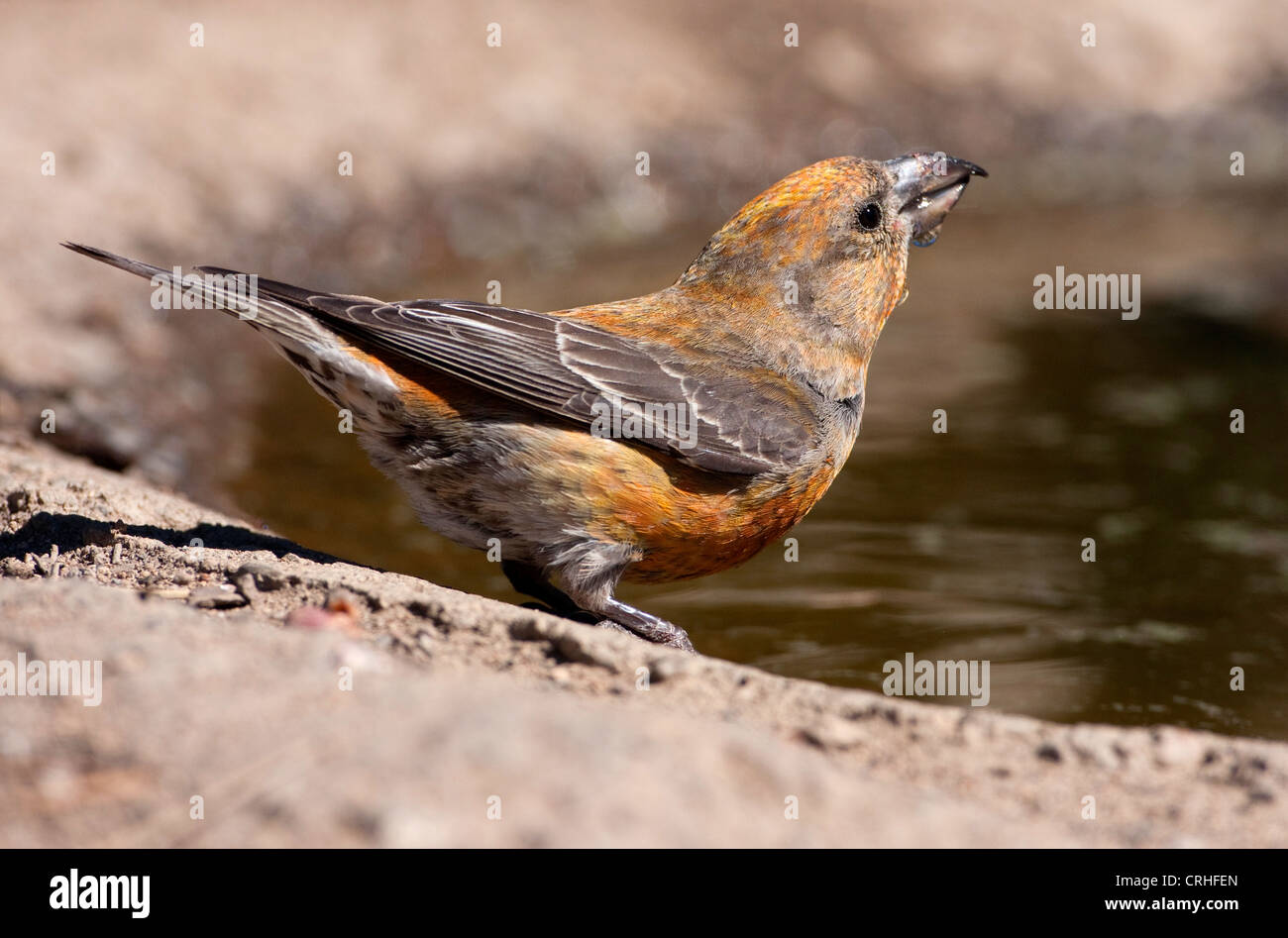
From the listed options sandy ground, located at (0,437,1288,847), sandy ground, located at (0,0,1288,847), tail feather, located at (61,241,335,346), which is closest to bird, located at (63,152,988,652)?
tail feather, located at (61,241,335,346)

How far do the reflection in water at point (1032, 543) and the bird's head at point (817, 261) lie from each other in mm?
1212

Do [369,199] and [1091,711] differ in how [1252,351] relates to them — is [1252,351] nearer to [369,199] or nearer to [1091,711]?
[1091,711]

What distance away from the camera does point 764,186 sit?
13.3 m

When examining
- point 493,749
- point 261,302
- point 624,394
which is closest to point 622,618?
point 624,394

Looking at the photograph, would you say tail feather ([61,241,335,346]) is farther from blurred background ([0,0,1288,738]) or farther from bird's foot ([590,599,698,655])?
blurred background ([0,0,1288,738])

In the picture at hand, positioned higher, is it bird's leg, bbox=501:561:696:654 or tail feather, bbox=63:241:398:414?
tail feather, bbox=63:241:398:414

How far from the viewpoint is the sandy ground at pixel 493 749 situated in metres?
2.91

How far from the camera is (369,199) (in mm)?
11578

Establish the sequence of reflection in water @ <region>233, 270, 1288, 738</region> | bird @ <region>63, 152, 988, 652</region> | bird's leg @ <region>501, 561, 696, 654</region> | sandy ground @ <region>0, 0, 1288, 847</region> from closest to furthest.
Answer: sandy ground @ <region>0, 0, 1288, 847</region>, bird @ <region>63, 152, 988, 652</region>, bird's leg @ <region>501, 561, 696, 654</region>, reflection in water @ <region>233, 270, 1288, 738</region>

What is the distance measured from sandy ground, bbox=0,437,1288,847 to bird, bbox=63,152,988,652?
0.82 metres

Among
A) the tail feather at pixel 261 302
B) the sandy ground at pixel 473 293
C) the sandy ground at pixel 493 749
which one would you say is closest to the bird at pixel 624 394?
the tail feather at pixel 261 302

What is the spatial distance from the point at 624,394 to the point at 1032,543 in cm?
276

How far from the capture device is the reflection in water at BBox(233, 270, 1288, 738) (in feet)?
19.1

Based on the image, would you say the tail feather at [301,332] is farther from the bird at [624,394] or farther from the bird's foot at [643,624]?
the bird's foot at [643,624]
